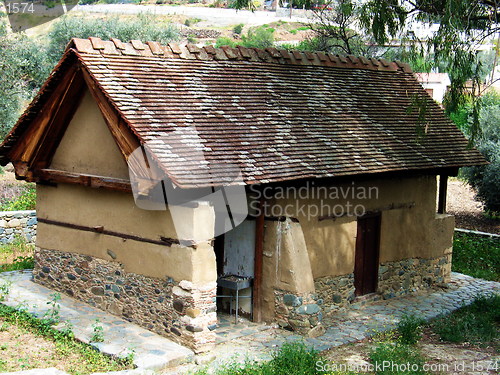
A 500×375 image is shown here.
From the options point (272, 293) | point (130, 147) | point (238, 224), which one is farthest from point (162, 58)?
point (272, 293)

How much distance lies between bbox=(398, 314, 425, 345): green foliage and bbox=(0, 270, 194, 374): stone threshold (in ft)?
11.7

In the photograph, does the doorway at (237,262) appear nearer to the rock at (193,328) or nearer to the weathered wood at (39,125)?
the rock at (193,328)

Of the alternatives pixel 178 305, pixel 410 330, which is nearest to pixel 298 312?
pixel 410 330

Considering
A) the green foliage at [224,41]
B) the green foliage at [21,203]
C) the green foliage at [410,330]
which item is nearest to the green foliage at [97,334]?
the green foliage at [410,330]

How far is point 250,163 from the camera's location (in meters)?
9.40

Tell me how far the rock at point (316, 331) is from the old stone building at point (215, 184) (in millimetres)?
76

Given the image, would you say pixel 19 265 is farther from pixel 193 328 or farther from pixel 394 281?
pixel 394 281

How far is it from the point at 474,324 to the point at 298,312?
322 centimetres

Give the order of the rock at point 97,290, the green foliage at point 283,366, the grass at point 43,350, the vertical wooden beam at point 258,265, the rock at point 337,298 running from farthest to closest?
1. the rock at point 337,298
2. the rock at point 97,290
3. the vertical wooden beam at point 258,265
4. the grass at point 43,350
5. the green foliage at point 283,366

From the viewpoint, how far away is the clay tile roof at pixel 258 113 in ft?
30.0

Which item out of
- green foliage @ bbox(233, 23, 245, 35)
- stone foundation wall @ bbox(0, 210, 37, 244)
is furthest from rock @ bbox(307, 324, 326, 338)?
green foliage @ bbox(233, 23, 245, 35)

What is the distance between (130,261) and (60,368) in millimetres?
2264

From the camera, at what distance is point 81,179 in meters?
10.3

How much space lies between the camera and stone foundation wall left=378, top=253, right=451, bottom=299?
12.5 meters
